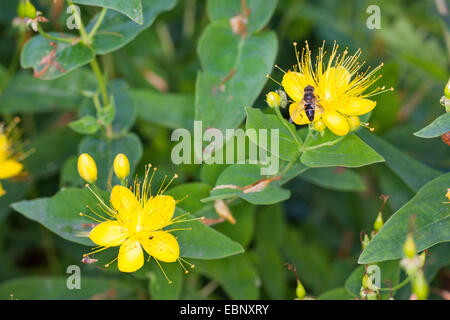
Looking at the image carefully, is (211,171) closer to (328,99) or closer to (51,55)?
(328,99)

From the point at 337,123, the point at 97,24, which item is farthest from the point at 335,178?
the point at 97,24

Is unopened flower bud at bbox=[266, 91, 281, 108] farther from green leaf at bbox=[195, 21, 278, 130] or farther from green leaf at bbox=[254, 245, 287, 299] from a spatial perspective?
green leaf at bbox=[254, 245, 287, 299]

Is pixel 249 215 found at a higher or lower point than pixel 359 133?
lower

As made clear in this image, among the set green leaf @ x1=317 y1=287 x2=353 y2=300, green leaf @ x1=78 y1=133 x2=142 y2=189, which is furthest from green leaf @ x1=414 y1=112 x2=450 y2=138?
green leaf @ x1=78 y1=133 x2=142 y2=189

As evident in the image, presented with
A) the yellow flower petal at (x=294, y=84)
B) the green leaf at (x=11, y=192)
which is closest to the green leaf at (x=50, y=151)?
the green leaf at (x=11, y=192)

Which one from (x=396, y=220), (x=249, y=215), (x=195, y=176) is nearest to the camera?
(x=396, y=220)
